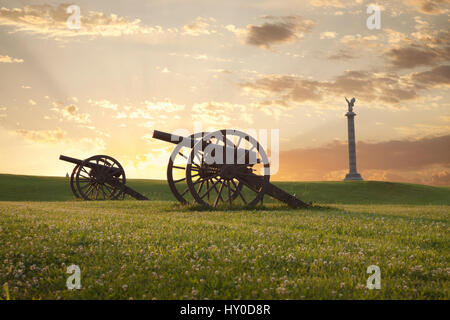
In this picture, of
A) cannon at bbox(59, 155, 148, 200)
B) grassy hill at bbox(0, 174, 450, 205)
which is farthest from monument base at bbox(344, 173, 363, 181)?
cannon at bbox(59, 155, 148, 200)

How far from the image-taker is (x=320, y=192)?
→ 1500 inches

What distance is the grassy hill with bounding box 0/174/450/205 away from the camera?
33.8 meters

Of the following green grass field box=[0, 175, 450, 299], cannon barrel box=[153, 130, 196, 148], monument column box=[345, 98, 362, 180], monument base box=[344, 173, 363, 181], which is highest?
monument column box=[345, 98, 362, 180]

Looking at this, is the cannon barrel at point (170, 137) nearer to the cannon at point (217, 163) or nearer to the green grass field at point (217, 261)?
the cannon at point (217, 163)

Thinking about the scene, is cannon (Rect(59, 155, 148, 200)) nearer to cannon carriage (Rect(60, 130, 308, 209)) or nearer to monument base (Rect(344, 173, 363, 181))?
cannon carriage (Rect(60, 130, 308, 209))

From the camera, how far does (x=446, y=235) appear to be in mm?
8977

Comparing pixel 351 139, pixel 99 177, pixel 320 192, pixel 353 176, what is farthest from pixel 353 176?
pixel 99 177

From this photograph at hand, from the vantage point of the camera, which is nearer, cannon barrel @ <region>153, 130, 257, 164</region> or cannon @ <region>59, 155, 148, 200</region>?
cannon barrel @ <region>153, 130, 257, 164</region>

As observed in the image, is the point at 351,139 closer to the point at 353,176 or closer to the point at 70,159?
the point at 353,176

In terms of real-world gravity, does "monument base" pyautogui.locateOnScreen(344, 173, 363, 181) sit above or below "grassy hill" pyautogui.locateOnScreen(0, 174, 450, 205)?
above

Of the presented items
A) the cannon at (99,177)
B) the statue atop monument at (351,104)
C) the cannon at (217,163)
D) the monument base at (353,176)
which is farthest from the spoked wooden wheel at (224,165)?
the statue atop monument at (351,104)
